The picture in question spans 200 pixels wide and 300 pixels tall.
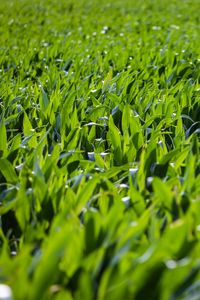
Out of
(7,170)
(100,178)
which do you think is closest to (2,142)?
(7,170)

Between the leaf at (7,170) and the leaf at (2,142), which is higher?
the leaf at (7,170)

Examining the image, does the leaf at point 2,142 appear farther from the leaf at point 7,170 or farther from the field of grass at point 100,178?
the leaf at point 7,170

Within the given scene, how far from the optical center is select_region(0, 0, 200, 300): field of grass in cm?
136

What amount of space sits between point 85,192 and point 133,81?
193cm

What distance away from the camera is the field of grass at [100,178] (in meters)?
1.36

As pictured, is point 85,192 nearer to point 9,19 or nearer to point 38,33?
point 38,33

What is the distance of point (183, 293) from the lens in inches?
54.7

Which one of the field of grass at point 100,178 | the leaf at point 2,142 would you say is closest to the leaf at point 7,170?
the field of grass at point 100,178

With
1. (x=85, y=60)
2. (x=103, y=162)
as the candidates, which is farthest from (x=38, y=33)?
(x=103, y=162)

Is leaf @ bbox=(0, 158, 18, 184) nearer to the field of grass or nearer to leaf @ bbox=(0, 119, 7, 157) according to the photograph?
the field of grass

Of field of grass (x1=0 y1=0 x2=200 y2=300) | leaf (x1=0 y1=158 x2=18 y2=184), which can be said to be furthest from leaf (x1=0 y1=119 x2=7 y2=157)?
leaf (x1=0 y1=158 x2=18 y2=184)

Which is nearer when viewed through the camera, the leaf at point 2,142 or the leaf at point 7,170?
the leaf at point 7,170

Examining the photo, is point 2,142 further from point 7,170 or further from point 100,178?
point 100,178

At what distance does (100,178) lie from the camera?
6.43 feet
